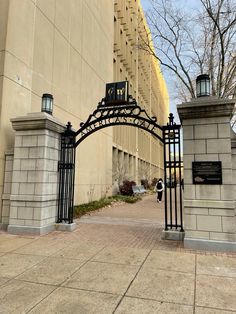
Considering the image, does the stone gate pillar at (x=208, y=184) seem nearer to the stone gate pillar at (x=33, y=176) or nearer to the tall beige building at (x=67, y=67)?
the stone gate pillar at (x=33, y=176)

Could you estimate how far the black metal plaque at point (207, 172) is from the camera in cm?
702

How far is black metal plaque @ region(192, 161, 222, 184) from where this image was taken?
7020mm

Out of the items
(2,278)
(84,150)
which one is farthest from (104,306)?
(84,150)

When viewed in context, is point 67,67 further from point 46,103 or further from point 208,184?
point 208,184

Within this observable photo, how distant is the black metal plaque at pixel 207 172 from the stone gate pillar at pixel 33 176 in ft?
14.7

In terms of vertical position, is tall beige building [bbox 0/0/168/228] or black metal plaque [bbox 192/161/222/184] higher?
tall beige building [bbox 0/0/168/228]

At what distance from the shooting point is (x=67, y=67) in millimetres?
14000

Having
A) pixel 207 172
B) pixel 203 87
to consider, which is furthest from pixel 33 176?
pixel 203 87

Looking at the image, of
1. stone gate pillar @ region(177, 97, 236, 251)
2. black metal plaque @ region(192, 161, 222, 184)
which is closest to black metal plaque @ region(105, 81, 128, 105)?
stone gate pillar @ region(177, 97, 236, 251)

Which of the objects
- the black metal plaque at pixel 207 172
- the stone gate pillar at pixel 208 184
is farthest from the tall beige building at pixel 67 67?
the black metal plaque at pixel 207 172

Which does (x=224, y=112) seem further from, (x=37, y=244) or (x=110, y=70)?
(x=110, y=70)

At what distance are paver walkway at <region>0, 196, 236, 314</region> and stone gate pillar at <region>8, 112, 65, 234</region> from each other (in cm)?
82

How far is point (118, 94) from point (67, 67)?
6.19 metres

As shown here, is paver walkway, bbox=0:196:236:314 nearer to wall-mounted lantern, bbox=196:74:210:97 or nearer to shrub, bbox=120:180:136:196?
wall-mounted lantern, bbox=196:74:210:97
